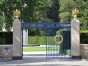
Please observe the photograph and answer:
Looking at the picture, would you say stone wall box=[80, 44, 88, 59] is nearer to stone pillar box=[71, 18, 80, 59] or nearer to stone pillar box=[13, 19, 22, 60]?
stone pillar box=[71, 18, 80, 59]

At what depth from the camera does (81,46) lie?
27.5 meters

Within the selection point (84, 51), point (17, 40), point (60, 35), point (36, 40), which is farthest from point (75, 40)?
point (36, 40)

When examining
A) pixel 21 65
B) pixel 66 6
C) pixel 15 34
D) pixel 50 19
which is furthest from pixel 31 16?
pixel 50 19

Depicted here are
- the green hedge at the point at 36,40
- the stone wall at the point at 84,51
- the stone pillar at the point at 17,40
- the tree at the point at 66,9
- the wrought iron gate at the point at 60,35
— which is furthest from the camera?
the green hedge at the point at 36,40

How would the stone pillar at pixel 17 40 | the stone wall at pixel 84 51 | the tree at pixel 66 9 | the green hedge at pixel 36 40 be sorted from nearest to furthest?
the stone pillar at pixel 17 40, the stone wall at pixel 84 51, the tree at pixel 66 9, the green hedge at pixel 36 40

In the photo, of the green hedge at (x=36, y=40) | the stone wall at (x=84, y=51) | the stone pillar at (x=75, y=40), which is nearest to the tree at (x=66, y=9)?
the green hedge at (x=36, y=40)

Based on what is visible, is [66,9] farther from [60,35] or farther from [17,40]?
[17,40]

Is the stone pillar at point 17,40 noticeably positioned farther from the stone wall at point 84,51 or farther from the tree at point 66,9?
the tree at point 66,9

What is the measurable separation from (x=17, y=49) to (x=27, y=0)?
32.8 feet

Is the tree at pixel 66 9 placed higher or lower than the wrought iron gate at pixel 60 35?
higher

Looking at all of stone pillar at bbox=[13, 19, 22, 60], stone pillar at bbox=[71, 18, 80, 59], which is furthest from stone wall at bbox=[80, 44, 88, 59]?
stone pillar at bbox=[13, 19, 22, 60]

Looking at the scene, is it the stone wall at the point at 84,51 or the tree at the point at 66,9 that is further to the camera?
the tree at the point at 66,9

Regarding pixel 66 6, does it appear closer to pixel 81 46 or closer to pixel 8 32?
pixel 8 32

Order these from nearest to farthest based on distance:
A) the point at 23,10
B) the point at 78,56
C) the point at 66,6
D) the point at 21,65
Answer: the point at 21,65, the point at 78,56, the point at 23,10, the point at 66,6
